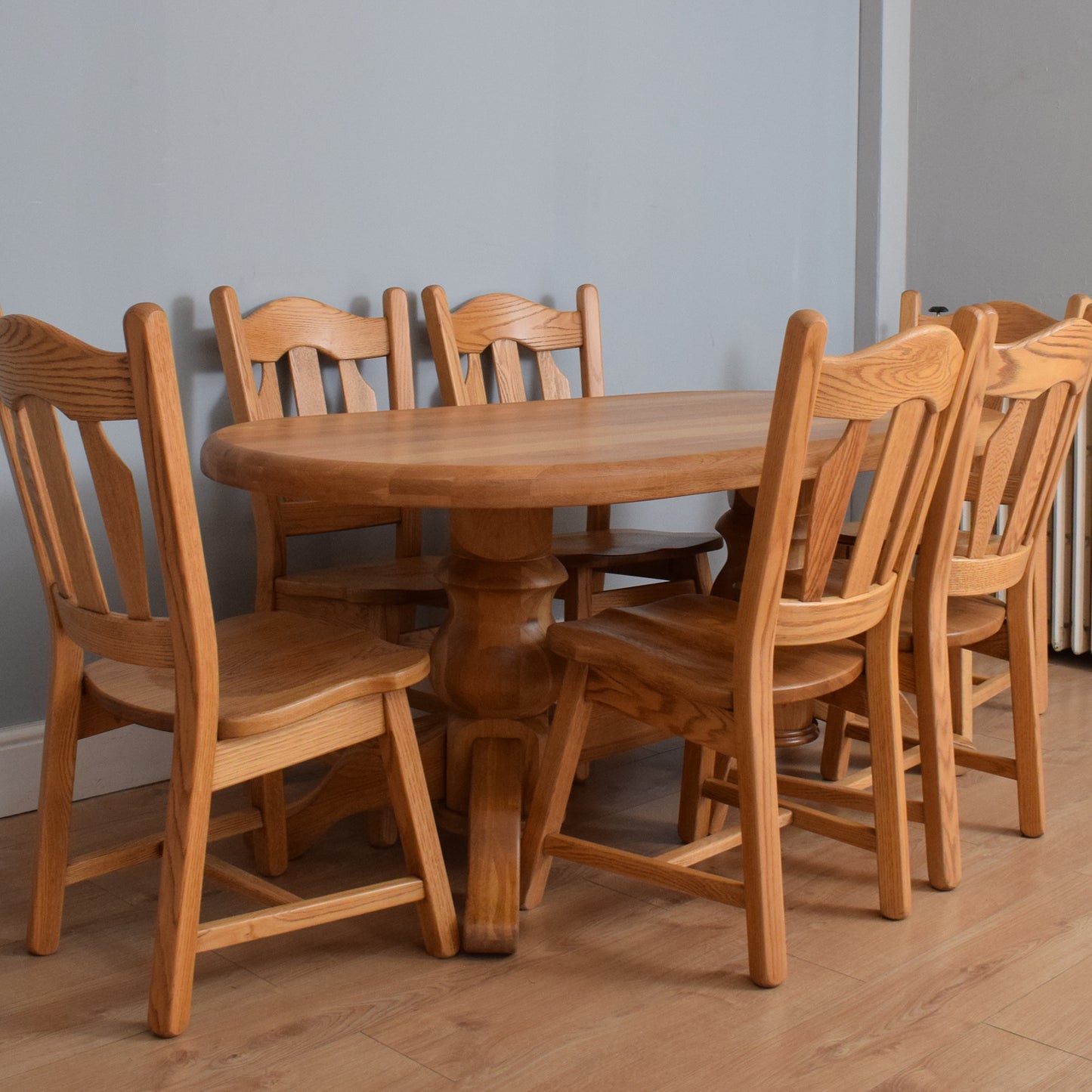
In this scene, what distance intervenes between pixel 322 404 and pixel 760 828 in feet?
4.44

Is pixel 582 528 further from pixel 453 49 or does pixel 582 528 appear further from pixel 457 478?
pixel 457 478

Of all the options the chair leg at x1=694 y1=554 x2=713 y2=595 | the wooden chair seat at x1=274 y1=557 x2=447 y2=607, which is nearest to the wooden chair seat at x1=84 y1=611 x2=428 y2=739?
the wooden chair seat at x1=274 y1=557 x2=447 y2=607

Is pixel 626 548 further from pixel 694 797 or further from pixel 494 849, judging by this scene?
pixel 494 849

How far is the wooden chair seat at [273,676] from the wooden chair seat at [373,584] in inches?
12.4

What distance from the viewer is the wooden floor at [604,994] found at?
1.45 meters

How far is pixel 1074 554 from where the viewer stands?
3.18 metres

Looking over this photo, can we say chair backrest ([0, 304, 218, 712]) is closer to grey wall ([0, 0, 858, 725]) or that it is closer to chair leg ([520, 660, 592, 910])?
chair leg ([520, 660, 592, 910])

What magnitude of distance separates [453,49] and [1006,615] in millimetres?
1657

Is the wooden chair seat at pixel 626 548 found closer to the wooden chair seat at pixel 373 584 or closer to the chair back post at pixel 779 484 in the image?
the wooden chair seat at pixel 373 584

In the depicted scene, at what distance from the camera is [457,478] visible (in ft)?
4.83

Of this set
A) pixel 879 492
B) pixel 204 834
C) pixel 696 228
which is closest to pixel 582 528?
pixel 696 228

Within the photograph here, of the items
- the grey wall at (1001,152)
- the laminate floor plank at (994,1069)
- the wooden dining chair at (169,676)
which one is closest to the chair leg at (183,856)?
the wooden dining chair at (169,676)

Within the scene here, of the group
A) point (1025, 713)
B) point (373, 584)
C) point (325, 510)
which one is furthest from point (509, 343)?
point (1025, 713)

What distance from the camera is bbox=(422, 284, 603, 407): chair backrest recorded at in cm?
270
